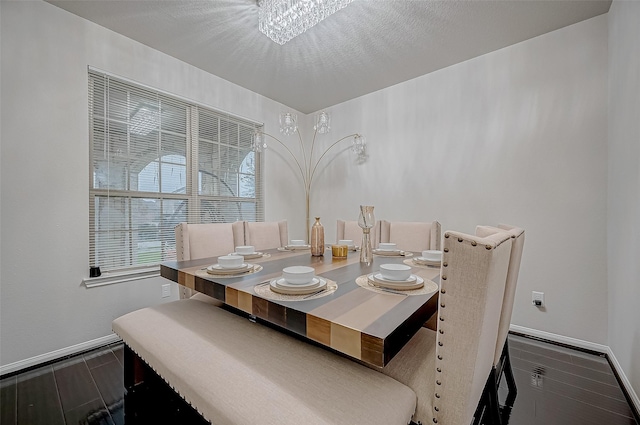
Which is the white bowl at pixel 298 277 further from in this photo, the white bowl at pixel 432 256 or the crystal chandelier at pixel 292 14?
the crystal chandelier at pixel 292 14

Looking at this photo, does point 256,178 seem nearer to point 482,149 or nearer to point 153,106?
point 153,106

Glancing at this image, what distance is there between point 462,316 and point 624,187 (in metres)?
1.87

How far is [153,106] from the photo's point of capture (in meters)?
2.60

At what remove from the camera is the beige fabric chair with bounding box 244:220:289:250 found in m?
2.33

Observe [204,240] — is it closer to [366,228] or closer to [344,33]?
[366,228]

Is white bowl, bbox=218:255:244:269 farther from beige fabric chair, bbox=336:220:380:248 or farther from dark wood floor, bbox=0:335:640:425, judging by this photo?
beige fabric chair, bbox=336:220:380:248

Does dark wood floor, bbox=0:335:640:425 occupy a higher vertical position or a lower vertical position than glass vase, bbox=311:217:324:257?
lower

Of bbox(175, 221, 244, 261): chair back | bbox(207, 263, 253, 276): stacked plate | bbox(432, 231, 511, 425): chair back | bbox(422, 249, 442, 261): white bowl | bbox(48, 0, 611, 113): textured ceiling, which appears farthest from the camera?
bbox(48, 0, 611, 113): textured ceiling

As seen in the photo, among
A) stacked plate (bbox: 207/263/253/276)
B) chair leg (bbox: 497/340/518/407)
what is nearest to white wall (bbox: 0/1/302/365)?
stacked plate (bbox: 207/263/253/276)

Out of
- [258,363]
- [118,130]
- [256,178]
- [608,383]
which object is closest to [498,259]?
[258,363]

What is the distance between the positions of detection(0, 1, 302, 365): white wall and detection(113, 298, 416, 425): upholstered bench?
119 cm

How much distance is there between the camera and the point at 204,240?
1992 mm

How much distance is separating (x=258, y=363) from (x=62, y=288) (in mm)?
1997

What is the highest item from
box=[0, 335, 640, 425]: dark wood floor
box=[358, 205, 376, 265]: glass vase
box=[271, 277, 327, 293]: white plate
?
box=[358, 205, 376, 265]: glass vase
